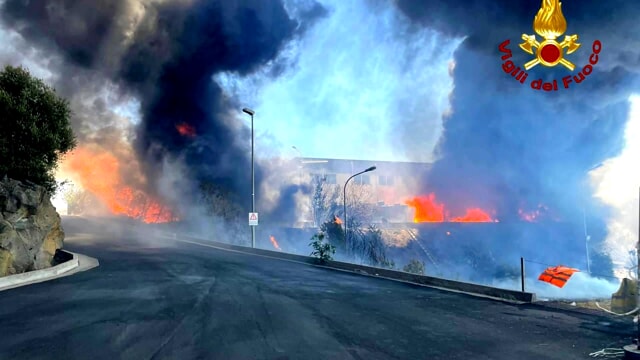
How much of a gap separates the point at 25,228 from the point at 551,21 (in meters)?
20.4

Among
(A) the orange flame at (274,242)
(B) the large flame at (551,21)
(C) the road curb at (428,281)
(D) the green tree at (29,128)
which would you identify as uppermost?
(B) the large flame at (551,21)

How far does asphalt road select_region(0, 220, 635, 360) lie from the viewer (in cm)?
612

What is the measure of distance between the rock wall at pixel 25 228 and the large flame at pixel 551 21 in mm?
19826

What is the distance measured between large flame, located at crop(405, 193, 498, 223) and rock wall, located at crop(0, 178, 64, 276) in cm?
5747

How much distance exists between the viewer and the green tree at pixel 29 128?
1633 cm

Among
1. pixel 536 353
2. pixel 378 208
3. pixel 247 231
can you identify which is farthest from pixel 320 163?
pixel 536 353

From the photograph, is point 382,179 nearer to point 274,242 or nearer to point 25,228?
point 274,242

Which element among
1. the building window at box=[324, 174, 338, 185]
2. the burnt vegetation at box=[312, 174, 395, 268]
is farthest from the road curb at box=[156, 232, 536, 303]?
the building window at box=[324, 174, 338, 185]

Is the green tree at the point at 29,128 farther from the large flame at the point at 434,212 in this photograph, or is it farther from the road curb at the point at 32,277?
the large flame at the point at 434,212

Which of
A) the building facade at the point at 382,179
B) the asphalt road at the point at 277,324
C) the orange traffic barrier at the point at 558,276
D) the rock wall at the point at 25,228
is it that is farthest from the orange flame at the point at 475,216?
the rock wall at the point at 25,228

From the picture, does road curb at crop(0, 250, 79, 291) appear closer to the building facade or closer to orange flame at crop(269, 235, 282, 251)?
orange flame at crop(269, 235, 282, 251)

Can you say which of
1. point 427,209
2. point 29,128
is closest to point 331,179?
point 427,209

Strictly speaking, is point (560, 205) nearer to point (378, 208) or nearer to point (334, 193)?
point (378, 208)

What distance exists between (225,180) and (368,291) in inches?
1666
